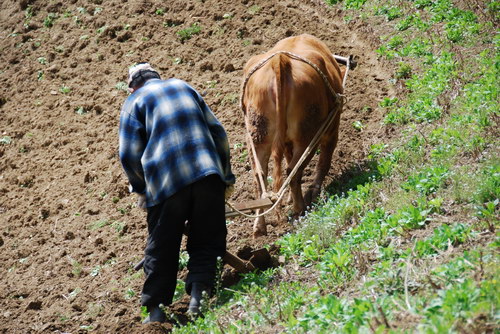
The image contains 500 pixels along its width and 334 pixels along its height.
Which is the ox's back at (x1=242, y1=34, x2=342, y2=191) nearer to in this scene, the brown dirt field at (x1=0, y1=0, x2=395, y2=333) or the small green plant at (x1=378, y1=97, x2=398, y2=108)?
the brown dirt field at (x1=0, y1=0, x2=395, y2=333)

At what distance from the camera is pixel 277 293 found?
18.1 ft

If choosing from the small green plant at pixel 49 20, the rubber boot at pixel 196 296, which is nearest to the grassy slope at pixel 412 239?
the rubber boot at pixel 196 296

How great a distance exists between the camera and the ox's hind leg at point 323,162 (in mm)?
8477

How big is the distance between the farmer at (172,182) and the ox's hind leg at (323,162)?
258 cm

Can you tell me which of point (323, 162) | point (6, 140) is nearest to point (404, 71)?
point (323, 162)

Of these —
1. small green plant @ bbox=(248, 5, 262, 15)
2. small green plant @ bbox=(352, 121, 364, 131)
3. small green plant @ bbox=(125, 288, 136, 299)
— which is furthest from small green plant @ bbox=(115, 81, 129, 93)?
small green plant @ bbox=(125, 288, 136, 299)

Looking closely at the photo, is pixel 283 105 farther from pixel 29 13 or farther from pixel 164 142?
pixel 29 13

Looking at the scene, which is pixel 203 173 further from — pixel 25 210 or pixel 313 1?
pixel 313 1

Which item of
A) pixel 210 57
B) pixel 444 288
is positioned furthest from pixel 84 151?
pixel 444 288

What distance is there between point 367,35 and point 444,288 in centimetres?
835

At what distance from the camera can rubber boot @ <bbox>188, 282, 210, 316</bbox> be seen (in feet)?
19.2

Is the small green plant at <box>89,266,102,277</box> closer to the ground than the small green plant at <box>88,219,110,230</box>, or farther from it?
farther from it

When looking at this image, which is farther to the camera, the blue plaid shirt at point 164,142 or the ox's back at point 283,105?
the ox's back at point 283,105

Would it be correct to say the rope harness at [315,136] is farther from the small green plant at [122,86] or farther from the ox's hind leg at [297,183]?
the small green plant at [122,86]
